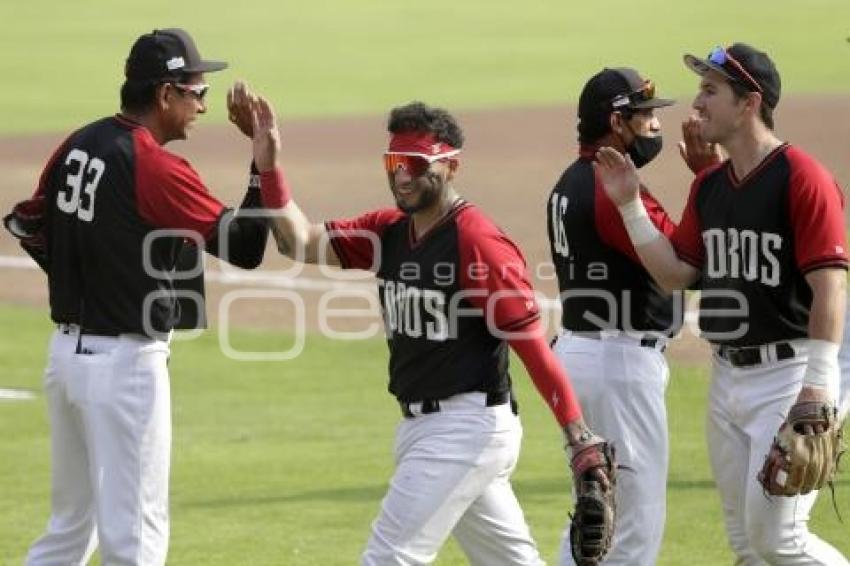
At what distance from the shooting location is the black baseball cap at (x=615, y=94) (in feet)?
26.4

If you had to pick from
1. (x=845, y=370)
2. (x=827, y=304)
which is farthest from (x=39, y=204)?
(x=845, y=370)

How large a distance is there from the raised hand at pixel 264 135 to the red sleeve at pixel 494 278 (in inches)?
30.0

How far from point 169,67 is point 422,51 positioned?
88.1ft

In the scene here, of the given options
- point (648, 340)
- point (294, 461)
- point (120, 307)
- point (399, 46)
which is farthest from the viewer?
point (399, 46)

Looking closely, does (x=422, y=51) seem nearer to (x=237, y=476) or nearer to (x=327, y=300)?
(x=327, y=300)

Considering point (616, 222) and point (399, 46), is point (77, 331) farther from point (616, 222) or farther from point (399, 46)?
point (399, 46)

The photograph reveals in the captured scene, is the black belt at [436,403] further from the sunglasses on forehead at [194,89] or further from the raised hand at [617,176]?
the sunglasses on forehead at [194,89]

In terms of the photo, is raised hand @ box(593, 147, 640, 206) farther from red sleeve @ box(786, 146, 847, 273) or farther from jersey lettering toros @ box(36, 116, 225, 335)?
jersey lettering toros @ box(36, 116, 225, 335)

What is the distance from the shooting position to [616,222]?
787 cm

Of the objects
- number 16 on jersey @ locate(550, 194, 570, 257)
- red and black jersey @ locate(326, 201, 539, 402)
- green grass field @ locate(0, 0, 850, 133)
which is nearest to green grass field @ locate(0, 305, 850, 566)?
number 16 on jersey @ locate(550, 194, 570, 257)

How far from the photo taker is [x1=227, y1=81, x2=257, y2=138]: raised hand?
7395 millimetres

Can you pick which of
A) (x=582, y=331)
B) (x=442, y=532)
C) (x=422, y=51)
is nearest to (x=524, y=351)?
(x=442, y=532)

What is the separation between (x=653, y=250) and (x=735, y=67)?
716 mm

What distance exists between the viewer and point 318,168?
2439 centimetres
